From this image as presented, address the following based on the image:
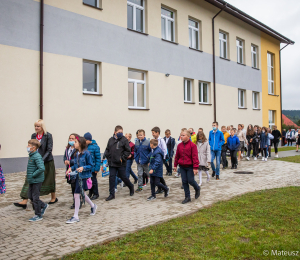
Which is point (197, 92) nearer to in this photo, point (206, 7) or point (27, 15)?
point (206, 7)

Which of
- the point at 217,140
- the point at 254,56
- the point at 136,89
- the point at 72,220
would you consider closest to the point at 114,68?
the point at 136,89

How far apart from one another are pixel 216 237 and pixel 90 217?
2497 mm

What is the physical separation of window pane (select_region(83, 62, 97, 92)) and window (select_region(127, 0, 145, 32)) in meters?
3.29

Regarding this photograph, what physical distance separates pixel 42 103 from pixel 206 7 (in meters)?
13.5

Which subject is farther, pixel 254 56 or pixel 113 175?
pixel 254 56

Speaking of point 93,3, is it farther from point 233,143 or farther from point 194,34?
point 233,143

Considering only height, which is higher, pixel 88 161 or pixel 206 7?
pixel 206 7

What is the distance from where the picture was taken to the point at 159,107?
51.6 feet

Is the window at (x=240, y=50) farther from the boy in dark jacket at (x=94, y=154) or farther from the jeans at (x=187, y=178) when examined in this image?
the boy in dark jacket at (x=94, y=154)

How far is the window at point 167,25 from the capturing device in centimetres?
1675

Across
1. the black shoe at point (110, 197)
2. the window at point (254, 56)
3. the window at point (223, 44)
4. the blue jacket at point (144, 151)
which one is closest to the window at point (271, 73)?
the window at point (254, 56)

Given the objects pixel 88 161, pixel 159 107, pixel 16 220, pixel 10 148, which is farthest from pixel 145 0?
pixel 16 220

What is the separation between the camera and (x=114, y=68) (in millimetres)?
13648

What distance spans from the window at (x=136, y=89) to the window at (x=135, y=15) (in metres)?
2.36
